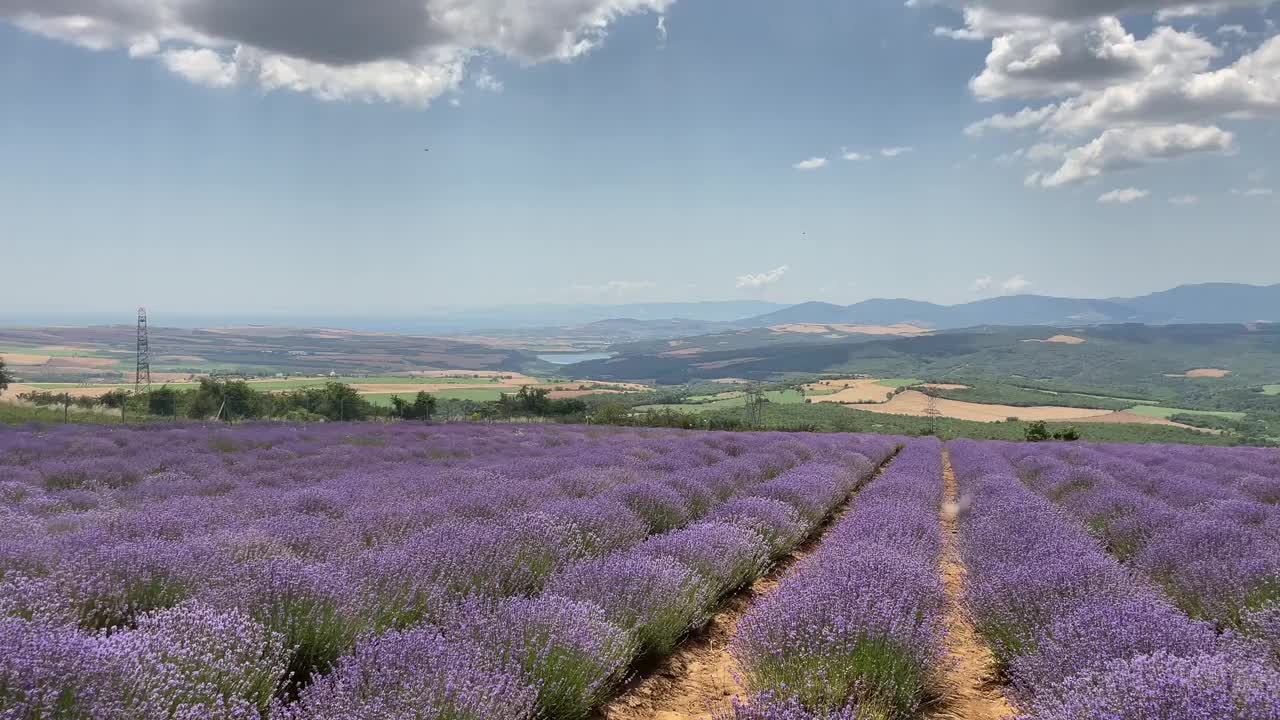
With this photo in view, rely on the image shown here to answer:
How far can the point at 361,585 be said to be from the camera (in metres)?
3.58

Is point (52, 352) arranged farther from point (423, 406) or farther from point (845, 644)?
point (845, 644)

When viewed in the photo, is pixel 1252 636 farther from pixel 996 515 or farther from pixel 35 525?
pixel 35 525

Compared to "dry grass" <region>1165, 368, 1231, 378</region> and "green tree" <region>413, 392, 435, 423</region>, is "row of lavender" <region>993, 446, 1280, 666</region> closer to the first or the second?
"green tree" <region>413, 392, 435, 423</region>

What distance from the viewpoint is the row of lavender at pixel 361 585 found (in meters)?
2.32

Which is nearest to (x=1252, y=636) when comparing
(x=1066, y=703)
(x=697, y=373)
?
(x=1066, y=703)

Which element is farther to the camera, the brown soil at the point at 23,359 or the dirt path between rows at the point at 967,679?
the brown soil at the point at 23,359

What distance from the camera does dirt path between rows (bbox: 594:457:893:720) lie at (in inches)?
140

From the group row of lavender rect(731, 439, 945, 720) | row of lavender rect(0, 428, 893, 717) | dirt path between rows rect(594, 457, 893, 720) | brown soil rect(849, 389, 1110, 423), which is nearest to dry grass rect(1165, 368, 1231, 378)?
brown soil rect(849, 389, 1110, 423)

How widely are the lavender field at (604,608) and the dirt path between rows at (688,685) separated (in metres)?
0.03

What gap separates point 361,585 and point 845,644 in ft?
8.68

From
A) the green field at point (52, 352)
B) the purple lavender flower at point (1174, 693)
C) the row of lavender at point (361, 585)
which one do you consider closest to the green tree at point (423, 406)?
the row of lavender at point (361, 585)

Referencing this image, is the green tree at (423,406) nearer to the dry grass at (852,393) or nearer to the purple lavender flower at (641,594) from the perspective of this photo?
the purple lavender flower at (641,594)

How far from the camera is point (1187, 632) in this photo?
9.74ft

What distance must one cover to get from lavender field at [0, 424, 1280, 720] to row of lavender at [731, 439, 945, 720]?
0.02 meters
